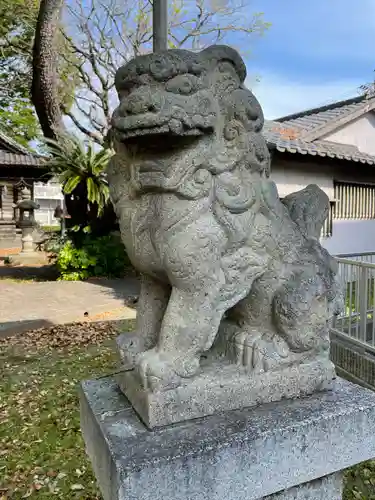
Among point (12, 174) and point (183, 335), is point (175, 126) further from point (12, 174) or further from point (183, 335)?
point (12, 174)

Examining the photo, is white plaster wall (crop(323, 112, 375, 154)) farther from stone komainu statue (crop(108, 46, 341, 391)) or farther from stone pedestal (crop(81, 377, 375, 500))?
stone pedestal (crop(81, 377, 375, 500))

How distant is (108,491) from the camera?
1272 millimetres

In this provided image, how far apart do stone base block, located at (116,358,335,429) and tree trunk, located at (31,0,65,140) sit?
773 cm

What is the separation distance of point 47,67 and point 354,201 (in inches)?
240

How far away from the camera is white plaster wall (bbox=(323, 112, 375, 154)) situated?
25.6 ft

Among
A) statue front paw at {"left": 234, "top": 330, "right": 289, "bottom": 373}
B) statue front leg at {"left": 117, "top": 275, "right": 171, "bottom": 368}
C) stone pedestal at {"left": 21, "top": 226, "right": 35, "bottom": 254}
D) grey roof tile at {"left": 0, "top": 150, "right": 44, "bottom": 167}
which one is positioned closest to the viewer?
statue front paw at {"left": 234, "top": 330, "right": 289, "bottom": 373}

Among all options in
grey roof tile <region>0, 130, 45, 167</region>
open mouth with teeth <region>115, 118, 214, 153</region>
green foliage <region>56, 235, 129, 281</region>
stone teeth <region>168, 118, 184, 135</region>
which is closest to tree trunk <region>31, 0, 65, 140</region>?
green foliage <region>56, 235, 129, 281</region>

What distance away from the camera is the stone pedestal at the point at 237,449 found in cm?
122

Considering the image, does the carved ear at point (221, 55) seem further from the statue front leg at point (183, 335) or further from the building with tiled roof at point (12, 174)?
the building with tiled roof at point (12, 174)

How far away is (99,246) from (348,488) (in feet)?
24.9

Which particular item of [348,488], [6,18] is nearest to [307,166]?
[348,488]

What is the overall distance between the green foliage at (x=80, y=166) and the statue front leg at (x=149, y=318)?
23.5ft

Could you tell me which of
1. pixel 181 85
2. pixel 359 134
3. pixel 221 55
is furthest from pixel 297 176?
pixel 181 85

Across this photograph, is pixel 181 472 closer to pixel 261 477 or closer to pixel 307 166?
pixel 261 477
